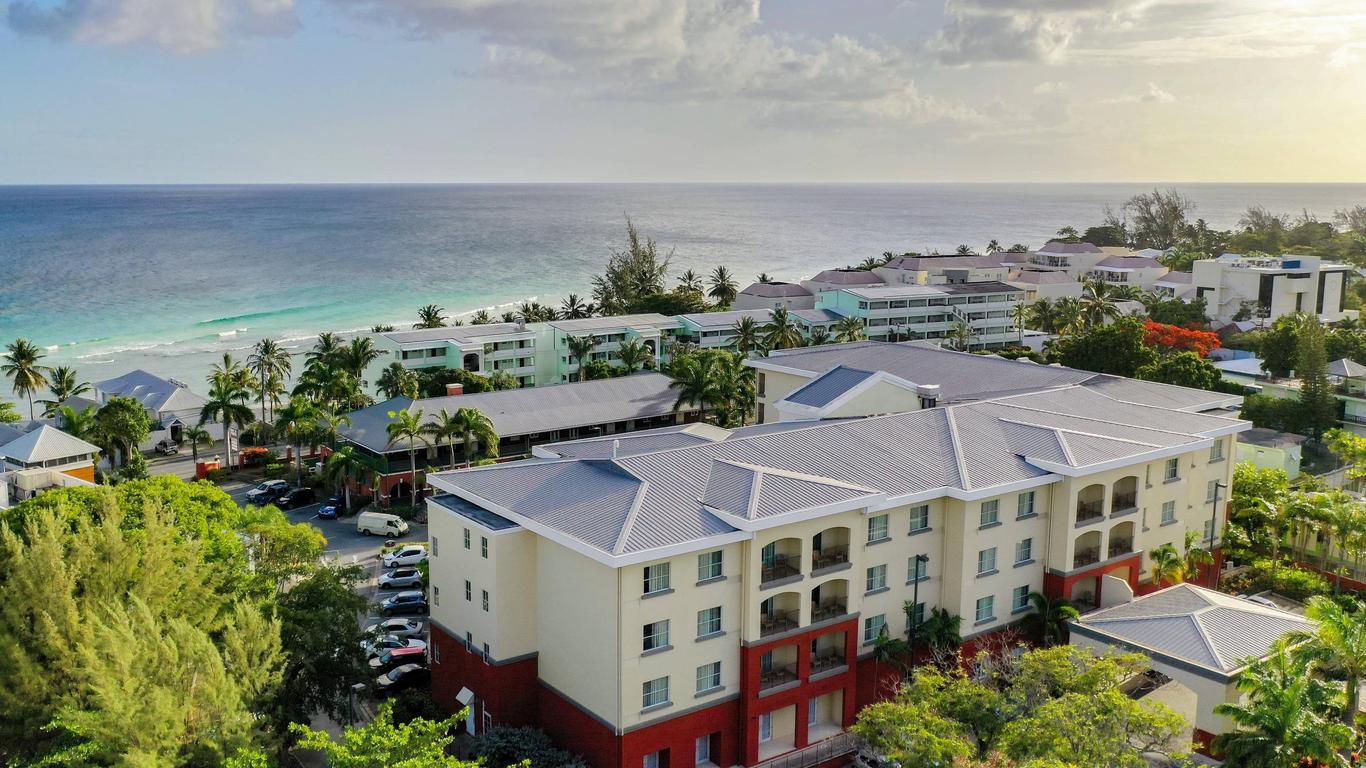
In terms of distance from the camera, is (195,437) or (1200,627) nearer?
(1200,627)

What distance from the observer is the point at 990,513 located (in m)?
37.4

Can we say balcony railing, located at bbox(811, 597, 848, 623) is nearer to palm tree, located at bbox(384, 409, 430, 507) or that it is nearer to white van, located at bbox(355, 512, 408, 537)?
white van, located at bbox(355, 512, 408, 537)

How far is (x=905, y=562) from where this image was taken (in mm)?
36656

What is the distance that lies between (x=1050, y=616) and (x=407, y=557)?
96.0 feet

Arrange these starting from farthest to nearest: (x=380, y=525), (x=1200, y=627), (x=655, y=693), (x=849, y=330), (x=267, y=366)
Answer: (x=849, y=330), (x=267, y=366), (x=380, y=525), (x=1200, y=627), (x=655, y=693)

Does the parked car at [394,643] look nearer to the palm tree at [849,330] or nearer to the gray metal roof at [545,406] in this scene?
the gray metal roof at [545,406]

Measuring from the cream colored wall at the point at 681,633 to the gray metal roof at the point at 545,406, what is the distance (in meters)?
34.2

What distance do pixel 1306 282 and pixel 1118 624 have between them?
94859mm

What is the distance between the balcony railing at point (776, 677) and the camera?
109 ft

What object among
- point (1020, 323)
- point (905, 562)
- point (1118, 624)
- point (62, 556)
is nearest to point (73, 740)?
point (62, 556)

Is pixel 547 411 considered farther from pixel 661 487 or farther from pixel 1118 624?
pixel 1118 624

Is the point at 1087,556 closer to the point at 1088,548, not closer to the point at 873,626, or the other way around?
the point at 1088,548

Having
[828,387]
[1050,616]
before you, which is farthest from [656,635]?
[828,387]

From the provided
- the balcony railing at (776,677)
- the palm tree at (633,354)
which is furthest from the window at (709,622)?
the palm tree at (633,354)
